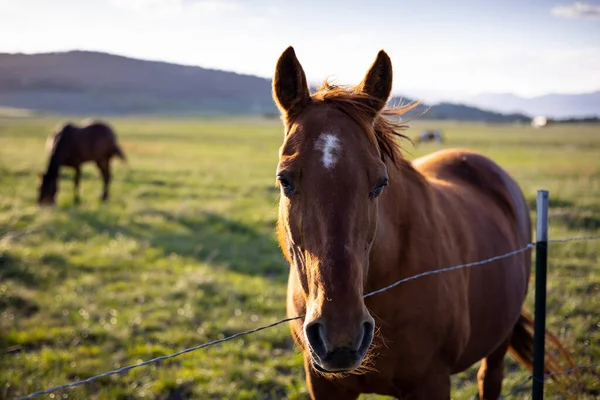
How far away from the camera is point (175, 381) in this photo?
435 centimetres

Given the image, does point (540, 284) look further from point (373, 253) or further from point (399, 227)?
point (373, 253)

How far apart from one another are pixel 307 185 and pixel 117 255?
23.3ft

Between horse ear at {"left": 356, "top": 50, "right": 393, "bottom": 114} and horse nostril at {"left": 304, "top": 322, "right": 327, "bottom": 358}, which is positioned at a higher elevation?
horse ear at {"left": 356, "top": 50, "right": 393, "bottom": 114}

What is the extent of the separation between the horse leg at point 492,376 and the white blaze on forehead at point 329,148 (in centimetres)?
280

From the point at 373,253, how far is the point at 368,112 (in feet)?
2.33

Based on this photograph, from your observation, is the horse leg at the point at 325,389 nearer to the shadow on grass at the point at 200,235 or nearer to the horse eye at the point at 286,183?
the horse eye at the point at 286,183

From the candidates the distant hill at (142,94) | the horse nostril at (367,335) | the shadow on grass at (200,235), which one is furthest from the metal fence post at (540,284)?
the distant hill at (142,94)

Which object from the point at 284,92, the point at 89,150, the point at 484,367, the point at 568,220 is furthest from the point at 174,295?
the point at 89,150

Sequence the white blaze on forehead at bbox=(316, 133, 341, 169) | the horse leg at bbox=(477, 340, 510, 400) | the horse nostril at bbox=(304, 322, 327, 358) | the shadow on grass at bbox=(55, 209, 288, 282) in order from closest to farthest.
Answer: the horse nostril at bbox=(304, 322, 327, 358)
the white blaze on forehead at bbox=(316, 133, 341, 169)
the horse leg at bbox=(477, 340, 510, 400)
the shadow on grass at bbox=(55, 209, 288, 282)

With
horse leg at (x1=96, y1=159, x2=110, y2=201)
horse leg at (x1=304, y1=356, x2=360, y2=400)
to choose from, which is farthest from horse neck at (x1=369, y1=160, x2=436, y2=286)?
horse leg at (x1=96, y1=159, x2=110, y2=201)

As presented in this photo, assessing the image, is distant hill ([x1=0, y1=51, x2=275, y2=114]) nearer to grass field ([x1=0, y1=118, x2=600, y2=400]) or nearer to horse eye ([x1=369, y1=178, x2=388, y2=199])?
grass field ([x1=0, y1=118, x2=600, y2=400])

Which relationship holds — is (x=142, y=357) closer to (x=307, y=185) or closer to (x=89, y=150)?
(x=307, y=185)

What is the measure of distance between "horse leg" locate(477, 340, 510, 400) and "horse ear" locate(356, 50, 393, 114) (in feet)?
8.53

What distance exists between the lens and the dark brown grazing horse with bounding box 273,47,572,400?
1806 millimetres
